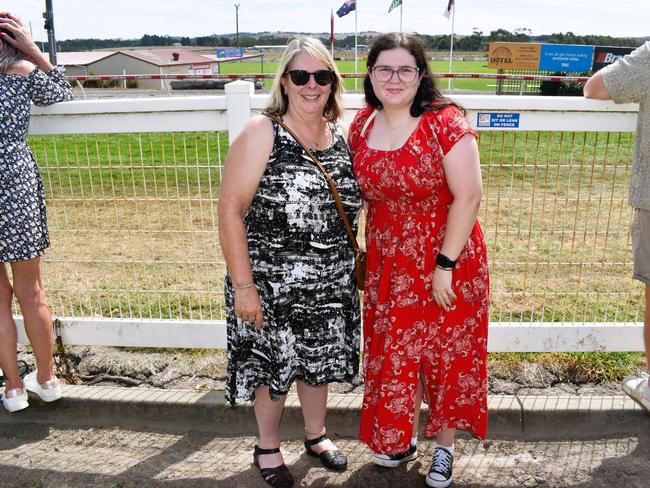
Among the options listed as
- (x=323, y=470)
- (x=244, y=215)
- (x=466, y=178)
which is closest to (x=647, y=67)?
(x=466, y=178)

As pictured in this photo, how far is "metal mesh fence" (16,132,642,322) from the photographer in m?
3.28

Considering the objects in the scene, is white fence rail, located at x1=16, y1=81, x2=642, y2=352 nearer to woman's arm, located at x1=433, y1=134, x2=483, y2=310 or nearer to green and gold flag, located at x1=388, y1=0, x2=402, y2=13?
woman's arm, located at x1=433, y1=134, x2=483, y2=310

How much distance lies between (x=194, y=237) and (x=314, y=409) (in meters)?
1.81

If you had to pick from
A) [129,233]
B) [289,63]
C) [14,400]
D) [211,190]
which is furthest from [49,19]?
[289,63]

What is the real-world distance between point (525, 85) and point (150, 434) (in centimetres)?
3473

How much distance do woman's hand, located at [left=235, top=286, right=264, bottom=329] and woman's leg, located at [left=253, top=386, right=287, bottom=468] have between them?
0.43m

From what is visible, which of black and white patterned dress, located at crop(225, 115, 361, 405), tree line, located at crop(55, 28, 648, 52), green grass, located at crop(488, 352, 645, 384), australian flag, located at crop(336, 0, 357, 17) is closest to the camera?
black and white patterned dress, located at crop(225, 115, 361, 405)

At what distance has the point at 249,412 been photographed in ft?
10.8

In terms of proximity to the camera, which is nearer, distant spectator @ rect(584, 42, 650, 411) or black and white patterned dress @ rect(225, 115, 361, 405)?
black and white patterned dress @ rect(225, 115, 361, 405)

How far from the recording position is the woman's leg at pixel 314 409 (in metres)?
2.85

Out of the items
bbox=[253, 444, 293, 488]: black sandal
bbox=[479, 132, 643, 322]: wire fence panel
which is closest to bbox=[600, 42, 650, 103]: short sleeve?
bbox=[479, 132, 643, 322]: wire fence panel

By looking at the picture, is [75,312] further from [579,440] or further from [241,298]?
[579,440]

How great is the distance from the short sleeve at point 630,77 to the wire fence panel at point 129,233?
1.90 metres

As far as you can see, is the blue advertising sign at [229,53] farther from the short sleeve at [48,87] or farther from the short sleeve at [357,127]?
the short sleeve at [357,127]
